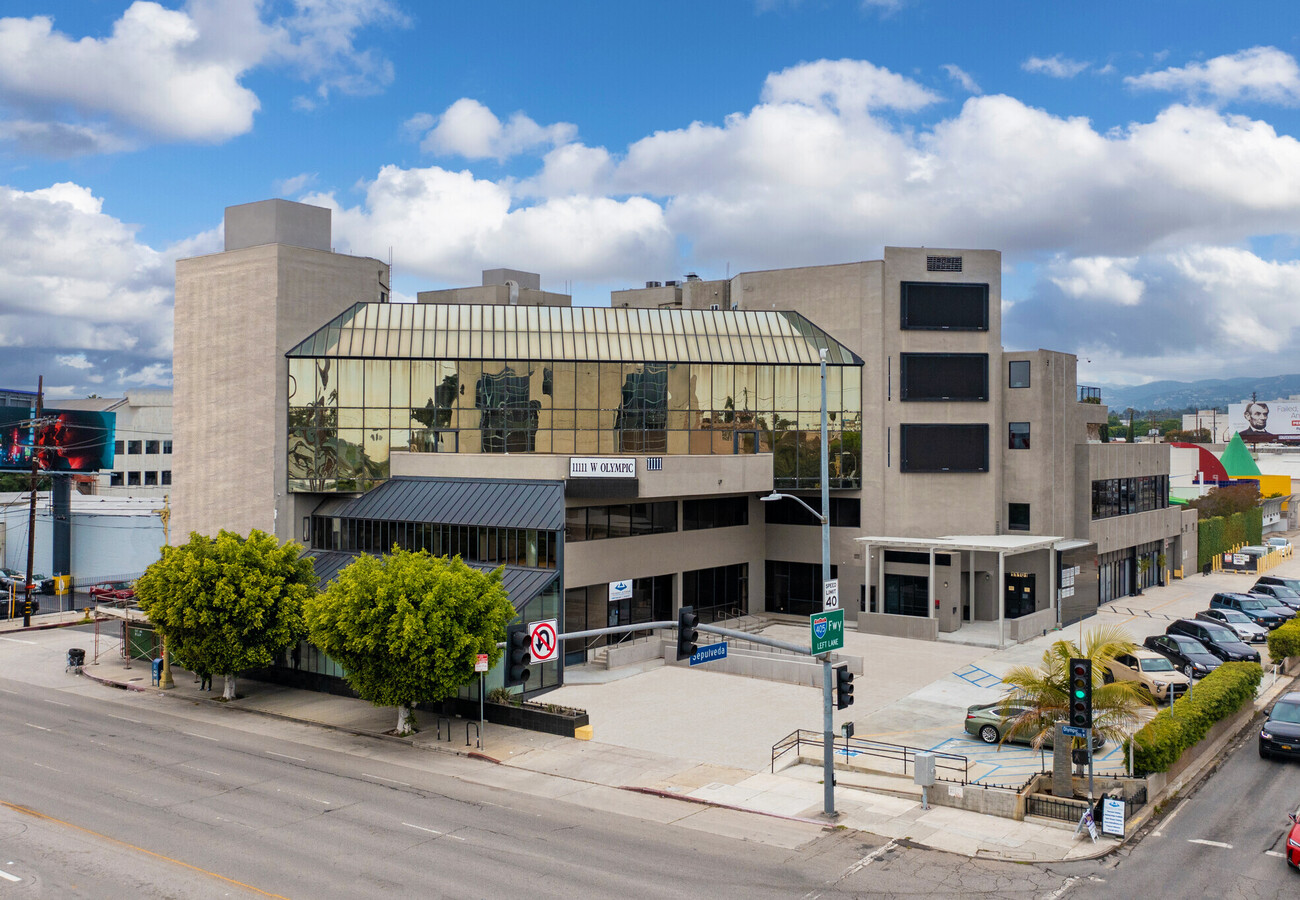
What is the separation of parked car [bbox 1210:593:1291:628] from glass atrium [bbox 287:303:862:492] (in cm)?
2117

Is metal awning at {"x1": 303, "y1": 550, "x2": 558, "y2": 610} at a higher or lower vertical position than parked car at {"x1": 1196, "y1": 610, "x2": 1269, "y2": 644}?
higher

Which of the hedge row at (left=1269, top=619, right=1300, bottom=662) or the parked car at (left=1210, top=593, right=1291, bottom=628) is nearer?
the hedge row at (left=1269, top=619, right=1300, bottom=662)

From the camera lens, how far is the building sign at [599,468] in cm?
4472

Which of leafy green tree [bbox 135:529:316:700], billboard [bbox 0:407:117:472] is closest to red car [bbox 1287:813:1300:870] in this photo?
leafy green tree [bbox 135:529:316:700]

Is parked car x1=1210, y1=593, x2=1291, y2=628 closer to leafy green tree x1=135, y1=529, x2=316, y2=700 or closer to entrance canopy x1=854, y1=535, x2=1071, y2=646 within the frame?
entrance canopy x1=854, y1=535, x2=1071, y2=646

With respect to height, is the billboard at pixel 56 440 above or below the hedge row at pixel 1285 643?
above

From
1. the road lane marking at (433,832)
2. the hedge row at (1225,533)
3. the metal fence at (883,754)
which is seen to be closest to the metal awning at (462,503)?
the metal fence at (883,754)

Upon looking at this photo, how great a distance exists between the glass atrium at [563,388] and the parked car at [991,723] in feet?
73.7

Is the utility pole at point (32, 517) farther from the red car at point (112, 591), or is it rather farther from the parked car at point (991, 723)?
the parked car at point (991, 723)

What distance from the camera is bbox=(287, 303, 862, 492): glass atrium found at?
4972 cm

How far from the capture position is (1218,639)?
44281mm

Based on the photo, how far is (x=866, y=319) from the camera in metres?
54.6

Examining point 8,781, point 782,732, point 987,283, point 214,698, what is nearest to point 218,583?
point 214,698

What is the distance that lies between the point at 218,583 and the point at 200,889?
18670 mm
